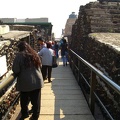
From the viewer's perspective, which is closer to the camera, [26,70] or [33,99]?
[26,70]

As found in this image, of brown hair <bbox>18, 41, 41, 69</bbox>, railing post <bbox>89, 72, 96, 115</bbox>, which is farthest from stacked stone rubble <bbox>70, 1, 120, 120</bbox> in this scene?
brown hair <bbox>18, 41, 41, 69</bbox>

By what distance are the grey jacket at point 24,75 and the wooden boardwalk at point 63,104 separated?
35.9 inches

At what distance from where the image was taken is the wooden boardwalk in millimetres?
4648

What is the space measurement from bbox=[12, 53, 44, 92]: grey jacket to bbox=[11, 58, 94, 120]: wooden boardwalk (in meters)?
0.91

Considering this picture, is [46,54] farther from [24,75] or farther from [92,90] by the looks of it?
[24,75]

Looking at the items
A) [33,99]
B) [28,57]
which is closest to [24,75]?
[28,57]

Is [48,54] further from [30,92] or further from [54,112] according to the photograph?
[30,92]

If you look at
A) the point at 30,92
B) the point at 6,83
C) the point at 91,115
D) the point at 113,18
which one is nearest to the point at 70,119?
the point at 91,115

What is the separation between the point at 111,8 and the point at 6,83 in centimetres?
801

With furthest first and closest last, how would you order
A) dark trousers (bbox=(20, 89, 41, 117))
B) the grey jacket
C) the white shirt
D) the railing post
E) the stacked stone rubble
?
1. the white shirt
2. the stacked stone rubble
3. the railing post
4. dark trousers (bbox=(20, 89, 41, 117))
5. the grey jacket

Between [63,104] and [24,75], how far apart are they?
5.95 ft

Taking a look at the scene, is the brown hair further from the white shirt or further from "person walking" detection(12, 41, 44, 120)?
the white shirt

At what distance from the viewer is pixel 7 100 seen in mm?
5363

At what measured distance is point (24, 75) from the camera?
3914mm
